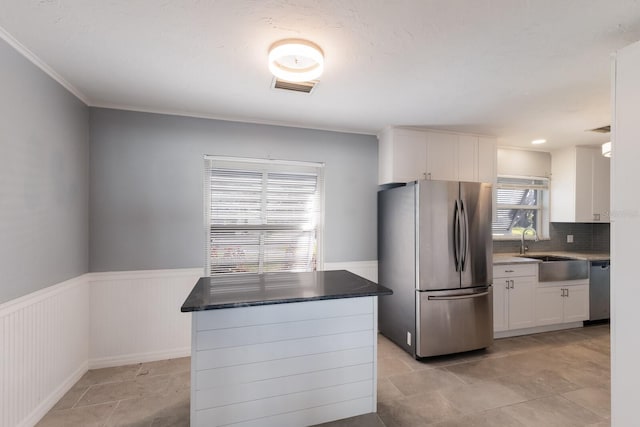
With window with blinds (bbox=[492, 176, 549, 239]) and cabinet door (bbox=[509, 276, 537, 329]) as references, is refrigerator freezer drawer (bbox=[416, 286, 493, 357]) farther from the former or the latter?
window with blinds (bbox=[492, 176, 549, 239])

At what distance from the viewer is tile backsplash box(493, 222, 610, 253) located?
14.2 feet

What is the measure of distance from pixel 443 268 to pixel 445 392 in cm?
110

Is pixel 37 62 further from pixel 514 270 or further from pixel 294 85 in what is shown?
pixel 514 270

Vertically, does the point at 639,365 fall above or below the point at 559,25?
below

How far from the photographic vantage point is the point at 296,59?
5.93ft

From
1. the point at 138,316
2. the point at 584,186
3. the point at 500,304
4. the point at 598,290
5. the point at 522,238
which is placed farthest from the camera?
the point at 522,238

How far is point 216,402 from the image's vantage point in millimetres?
1759

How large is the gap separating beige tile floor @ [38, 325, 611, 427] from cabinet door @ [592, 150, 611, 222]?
2.02 meters

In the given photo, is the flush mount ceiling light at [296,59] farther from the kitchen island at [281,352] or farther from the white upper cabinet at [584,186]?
the white upper cabinet at [584,186]

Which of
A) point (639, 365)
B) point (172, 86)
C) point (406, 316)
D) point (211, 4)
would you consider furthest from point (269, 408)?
point (172, 86)

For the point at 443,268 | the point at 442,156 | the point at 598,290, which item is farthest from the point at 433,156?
the point at 598,290

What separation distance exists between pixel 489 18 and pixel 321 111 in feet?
5.49

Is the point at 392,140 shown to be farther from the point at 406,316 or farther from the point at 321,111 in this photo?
the point at 406,316

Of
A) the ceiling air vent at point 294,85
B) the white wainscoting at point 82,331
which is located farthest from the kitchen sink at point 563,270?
the ceiling air vent at point 294,85
